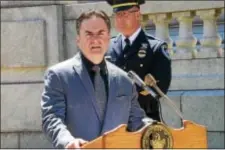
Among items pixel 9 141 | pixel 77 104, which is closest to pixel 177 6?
pixel 9 141

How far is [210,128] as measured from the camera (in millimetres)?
7715

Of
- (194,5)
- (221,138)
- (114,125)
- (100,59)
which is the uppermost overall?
(194,5)

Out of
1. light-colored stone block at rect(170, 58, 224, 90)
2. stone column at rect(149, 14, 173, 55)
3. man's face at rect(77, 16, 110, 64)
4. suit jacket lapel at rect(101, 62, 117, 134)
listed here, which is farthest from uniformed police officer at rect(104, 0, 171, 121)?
stone column at rect(149, 14, 173, 55)

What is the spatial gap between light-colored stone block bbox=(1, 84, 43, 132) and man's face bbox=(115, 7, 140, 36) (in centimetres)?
286

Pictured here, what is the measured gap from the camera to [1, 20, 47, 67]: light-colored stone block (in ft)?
26.4

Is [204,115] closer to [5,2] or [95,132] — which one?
[5,2]

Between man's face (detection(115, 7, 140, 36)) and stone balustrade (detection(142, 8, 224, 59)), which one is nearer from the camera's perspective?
man's face (detection(115, 7, 140, 36))

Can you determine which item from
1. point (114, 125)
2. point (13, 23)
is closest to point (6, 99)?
point (13, 23)

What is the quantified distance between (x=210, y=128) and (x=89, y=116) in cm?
428

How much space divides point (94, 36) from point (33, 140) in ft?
15.3

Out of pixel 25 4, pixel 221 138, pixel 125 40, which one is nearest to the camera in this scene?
pixel 125 40

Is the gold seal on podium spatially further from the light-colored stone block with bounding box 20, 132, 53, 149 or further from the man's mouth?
the light-colored stone block with bounding box 20, 132, 53, 149

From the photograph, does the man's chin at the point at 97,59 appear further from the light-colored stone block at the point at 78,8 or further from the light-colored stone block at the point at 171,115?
the light-colored stone block at the point at 78,8

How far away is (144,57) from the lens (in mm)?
5562
